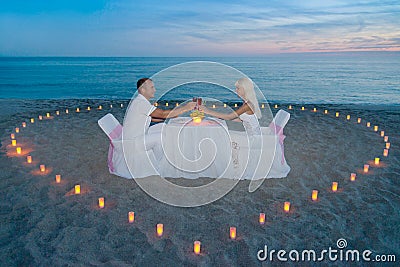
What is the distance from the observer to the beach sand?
112 inches

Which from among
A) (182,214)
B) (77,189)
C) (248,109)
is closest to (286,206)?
(182,214)

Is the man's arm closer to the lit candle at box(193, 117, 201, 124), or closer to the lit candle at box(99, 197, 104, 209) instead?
the lit candle at box(193, 117, 201, 124)

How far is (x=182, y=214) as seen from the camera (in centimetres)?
354

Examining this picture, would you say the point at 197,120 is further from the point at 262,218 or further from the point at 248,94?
the point at 262,218

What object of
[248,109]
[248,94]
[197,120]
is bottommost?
[197,120]

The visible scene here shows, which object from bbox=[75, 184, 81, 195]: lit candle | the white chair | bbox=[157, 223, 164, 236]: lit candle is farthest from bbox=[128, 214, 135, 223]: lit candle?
the white chair

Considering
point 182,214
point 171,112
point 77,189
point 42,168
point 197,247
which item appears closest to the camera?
point 197,247

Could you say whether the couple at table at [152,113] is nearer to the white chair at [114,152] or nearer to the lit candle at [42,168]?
the white chair at [114,152]

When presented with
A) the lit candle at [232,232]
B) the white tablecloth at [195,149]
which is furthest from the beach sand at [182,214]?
the white tablecloth at [195,149]

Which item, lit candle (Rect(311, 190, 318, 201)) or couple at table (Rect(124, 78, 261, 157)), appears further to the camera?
couple at table (Rect(124, 78, 261, 157))

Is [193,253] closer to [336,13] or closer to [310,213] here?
[310,213]

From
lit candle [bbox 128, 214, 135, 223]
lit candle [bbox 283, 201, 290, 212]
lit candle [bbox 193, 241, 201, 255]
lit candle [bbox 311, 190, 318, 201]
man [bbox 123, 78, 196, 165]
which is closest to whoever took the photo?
lit candle [bbox 193, 241, 201, 255]

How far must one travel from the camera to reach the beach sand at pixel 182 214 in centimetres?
284

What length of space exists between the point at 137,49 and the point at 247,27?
1500 cm
